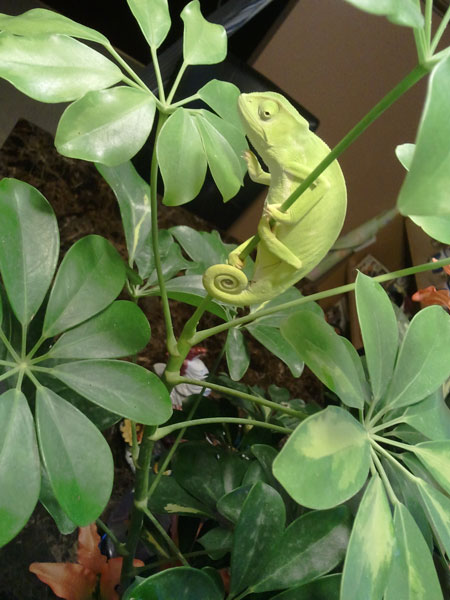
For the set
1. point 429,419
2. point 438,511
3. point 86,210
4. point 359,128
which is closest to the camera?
point 359,128

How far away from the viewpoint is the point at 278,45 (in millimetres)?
2215

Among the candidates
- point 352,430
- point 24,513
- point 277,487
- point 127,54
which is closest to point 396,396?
point 352,430

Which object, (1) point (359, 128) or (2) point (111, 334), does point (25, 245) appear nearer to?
(2) point (111, 334)

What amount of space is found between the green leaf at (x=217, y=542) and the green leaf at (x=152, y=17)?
659mm

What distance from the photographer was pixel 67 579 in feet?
2.53

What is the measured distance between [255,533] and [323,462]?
6.9 inches

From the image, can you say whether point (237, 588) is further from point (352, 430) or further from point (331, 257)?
point (331, 257)

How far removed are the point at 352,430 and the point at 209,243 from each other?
0.47 m

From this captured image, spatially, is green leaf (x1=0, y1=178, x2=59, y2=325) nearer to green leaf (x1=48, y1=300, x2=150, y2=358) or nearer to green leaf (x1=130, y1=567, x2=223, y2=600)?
green leaf (x1=48, y1=300, x2=150, y2=358)

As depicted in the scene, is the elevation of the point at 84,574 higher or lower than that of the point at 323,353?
lower

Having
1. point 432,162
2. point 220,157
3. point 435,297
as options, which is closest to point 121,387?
point 220,157

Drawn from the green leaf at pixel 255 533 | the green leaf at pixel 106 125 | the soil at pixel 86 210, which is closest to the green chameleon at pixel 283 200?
the green leaf at pixel 106 125

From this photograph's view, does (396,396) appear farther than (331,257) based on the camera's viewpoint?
No

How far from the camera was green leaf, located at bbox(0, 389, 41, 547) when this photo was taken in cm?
46
